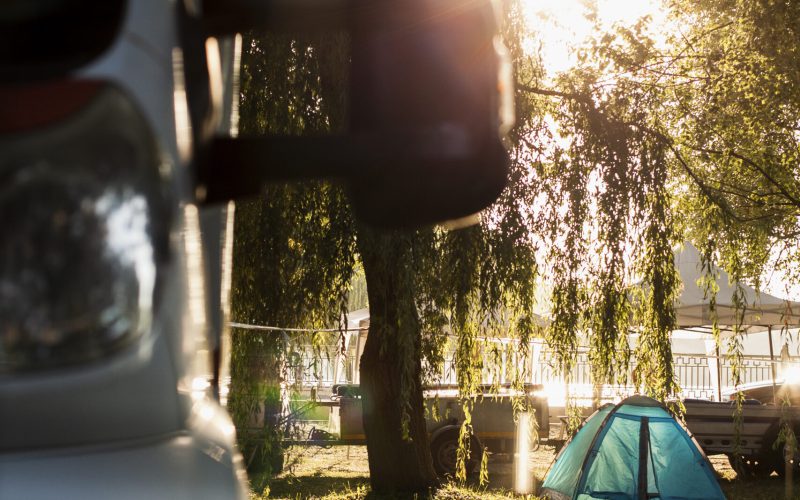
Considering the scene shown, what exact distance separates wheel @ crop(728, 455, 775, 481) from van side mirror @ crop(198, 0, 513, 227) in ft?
49.3

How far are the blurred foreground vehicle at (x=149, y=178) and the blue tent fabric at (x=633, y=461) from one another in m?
10.5

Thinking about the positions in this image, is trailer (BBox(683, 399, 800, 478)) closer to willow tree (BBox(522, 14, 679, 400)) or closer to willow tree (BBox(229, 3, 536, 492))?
willow tree (BBox(522, 14, 679, 400))

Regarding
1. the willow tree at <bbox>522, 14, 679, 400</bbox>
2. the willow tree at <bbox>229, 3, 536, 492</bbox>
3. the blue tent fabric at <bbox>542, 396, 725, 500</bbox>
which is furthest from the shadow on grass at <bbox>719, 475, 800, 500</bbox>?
the willow tree at <bbox>229, 3, 536, 492</bbox>

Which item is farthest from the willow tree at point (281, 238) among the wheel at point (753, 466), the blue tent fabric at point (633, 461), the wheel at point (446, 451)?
the wheel at point (753, 466)

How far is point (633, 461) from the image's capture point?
10.9m

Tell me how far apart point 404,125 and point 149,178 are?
8.4 inches

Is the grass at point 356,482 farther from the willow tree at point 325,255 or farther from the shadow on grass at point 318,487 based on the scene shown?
the willow tree at point 325,255

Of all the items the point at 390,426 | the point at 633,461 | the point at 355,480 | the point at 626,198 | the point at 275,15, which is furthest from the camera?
the point at 355,480

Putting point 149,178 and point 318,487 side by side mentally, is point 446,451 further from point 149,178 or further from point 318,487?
point 149,178

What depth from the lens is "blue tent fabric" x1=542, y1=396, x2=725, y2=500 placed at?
1066 cm

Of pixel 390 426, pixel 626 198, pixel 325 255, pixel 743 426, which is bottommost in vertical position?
pixel 743 426

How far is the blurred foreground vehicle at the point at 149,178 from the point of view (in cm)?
45

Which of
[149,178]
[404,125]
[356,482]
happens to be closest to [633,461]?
[356,482]

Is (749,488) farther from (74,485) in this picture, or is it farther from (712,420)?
(74,485)
